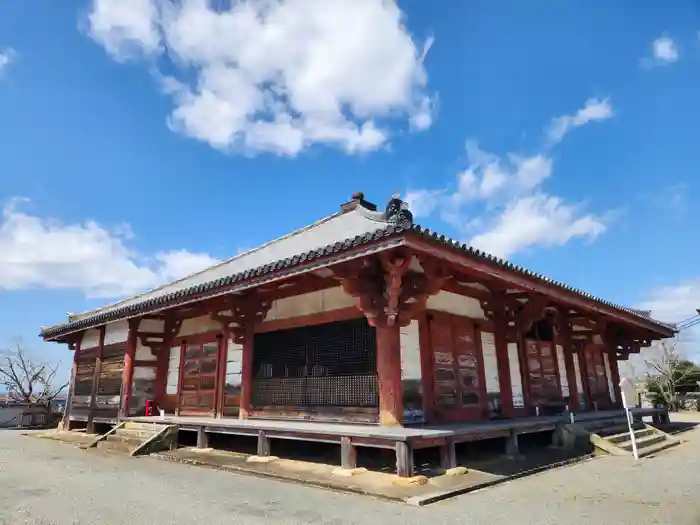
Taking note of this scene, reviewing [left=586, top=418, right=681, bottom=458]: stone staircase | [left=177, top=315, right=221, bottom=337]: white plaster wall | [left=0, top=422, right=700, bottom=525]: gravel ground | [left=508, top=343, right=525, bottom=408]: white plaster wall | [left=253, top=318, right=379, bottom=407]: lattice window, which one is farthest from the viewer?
[left=177, top=315, right=221, bottom=337]: white plaster wall

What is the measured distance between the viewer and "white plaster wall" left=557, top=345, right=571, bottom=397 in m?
13.1

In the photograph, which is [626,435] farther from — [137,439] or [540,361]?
[137,439]

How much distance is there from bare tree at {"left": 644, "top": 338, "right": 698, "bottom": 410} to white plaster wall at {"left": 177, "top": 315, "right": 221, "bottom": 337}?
2969cm

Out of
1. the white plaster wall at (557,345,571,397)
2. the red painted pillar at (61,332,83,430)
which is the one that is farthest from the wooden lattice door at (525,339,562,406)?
the red painted pillar at (61,332,83,430)

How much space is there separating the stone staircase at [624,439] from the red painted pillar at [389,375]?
15.8 ft

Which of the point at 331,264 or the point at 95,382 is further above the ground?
the point at 331,264

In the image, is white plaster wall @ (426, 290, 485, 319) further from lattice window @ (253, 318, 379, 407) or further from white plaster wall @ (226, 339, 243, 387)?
white plaster wall @ (226, 339, 243, 387)

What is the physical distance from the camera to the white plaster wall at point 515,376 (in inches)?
437

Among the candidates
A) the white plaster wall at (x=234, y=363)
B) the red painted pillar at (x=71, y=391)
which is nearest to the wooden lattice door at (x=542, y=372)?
the white plaster wall at (x=234, y=363)

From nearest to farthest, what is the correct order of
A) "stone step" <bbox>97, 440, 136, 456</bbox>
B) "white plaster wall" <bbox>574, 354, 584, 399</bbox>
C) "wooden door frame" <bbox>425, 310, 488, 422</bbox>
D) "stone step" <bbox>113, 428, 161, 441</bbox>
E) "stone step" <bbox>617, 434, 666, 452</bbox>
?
1. "wooden door frame" <bbox>425, 310, 488, 422</bbox>
2. "stone step" <bbox>617, 434, 666, 452</bbox>
3. "stone step" <bbox>97, 440, 136, 456</bbox>
4. "stone step" <bbox>113, 428, 161, 441</bbox>
5. "white plaster wall" <bbox>574, 354, 584, 399</bbox>

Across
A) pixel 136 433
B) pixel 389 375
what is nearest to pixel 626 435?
pixel 389 375

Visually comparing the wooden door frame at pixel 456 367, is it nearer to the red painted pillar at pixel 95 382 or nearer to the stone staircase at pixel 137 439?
the stone staircase at pixel 137 439

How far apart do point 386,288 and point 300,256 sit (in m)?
1.57

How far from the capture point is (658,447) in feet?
34.1
